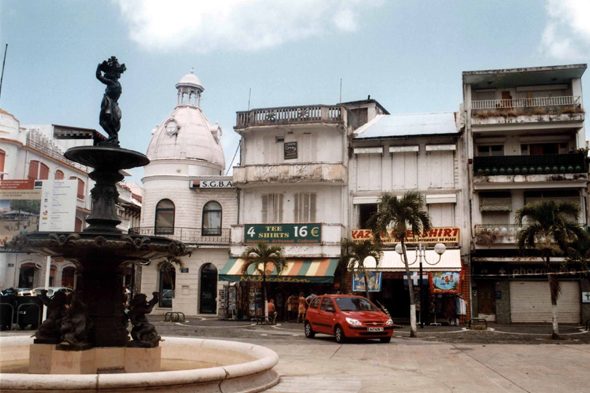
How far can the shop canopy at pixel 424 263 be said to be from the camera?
104ft

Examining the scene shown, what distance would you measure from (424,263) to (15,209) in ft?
78.5

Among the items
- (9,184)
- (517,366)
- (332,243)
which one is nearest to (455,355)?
(517,366)

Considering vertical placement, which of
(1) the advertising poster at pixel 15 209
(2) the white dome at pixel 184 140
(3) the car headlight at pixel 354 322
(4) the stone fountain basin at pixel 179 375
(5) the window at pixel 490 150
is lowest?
(4) the stone fountain basin at pixel 179 375

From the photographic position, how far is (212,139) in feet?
138

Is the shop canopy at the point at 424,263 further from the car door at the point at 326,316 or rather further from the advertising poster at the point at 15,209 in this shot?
the advertising poster at the point at 15,209

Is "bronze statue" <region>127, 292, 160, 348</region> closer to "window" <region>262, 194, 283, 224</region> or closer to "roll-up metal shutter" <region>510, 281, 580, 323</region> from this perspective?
"roll-up metal shutter" <region>510, 281, 580, 323</region>

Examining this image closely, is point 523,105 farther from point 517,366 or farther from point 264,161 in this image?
point 517,366

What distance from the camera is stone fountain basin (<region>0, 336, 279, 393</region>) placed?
7492 millimetres

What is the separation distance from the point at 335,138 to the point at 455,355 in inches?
877

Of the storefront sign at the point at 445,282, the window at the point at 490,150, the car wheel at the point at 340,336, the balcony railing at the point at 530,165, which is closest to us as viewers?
the car wheel at the point at 340,336

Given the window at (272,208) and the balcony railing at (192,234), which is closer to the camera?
the window at (272,208)

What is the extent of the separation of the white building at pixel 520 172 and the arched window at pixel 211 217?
15.9 m

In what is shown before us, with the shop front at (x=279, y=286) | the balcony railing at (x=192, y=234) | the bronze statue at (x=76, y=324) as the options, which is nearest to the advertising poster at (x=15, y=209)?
the balcony railing at (x=192, y=234)

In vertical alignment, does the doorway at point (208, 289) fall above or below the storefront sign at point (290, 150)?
below
